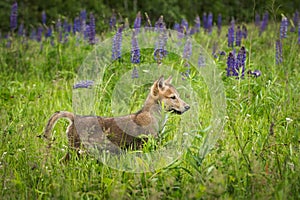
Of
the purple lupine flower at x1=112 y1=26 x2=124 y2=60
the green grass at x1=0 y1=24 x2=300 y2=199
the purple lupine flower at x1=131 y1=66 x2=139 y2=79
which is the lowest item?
the green grass at x1=0 y1=24 x2=300 y2=199

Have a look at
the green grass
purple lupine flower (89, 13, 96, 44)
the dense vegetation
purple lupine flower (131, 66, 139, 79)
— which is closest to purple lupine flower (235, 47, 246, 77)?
the dense vegetation

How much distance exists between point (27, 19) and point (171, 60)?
28.6 ft

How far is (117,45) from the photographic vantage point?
18.0 feet

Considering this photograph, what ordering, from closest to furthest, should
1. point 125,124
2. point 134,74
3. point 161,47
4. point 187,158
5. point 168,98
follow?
point 187,158 < point 125,124 < point 168,98 < point 134,74 < point 161,47

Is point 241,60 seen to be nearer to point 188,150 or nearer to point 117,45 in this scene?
point 117,45

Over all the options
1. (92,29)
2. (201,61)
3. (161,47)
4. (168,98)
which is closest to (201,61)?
(201,61)

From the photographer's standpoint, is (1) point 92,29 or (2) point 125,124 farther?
(1) point 92,29

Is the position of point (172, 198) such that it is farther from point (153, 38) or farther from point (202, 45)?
point (202, 45)

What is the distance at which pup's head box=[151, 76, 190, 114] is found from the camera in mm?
4016

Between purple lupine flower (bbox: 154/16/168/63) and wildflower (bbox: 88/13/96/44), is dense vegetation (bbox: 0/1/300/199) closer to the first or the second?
purple lupine flower (bbox: 154/16/168/63)

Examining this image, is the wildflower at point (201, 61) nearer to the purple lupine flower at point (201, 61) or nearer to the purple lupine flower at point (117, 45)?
the purple lupine flower at point (201, 61)

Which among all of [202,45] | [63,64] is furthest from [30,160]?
[202,45]

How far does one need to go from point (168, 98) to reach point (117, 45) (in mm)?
1664

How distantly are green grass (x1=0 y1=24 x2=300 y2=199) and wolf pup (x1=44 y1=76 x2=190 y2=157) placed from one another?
0.56 feet
